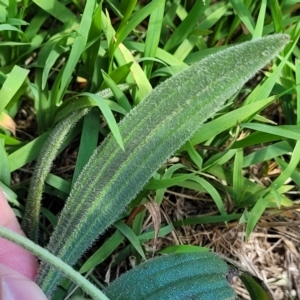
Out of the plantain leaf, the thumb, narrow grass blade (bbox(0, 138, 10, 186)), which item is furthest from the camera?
narrow grass blade (bbox(0, 138, 10, 186))

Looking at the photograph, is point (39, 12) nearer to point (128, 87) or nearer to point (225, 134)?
point (128, 87)

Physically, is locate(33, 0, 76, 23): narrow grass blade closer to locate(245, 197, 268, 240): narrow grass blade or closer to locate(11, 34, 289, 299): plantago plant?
locate(11, 34, 289, 299): plantago plant

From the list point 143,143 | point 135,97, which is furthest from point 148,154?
point 135,97

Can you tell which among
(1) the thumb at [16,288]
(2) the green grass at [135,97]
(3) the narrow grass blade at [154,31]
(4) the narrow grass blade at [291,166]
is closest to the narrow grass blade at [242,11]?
(2) the green grass at [135,97]

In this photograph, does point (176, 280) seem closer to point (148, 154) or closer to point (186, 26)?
point (148, 154)

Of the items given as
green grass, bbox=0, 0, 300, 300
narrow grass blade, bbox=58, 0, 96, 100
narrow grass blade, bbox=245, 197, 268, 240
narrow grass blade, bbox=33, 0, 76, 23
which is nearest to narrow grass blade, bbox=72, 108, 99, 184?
green grass, bbox=0, 0, 300, 300

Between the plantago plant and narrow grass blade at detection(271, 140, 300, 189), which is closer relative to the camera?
the plantago plant

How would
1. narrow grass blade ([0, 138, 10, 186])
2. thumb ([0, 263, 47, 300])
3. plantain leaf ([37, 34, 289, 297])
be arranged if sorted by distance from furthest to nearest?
narrow grass blade ([0, 138, 10, 186]) < plantain leaf ([37, 34, 289, 297]) < thumb ([0, 263, 47, 300])
